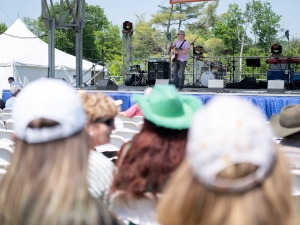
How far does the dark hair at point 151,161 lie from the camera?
Result: 6.26 feet

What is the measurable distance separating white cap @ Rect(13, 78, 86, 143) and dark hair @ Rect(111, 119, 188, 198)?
0.57 metres

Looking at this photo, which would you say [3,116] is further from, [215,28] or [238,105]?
[215,28]

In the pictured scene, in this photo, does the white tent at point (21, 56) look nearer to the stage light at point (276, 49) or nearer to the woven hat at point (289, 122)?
the stage light at point (276, 49)

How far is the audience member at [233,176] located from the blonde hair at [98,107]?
1.68m

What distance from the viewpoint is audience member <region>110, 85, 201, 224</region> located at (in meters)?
1.90

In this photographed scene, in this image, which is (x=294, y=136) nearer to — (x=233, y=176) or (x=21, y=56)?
(x=233, y=176)

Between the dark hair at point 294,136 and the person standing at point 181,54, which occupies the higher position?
the person standing at point 181,54

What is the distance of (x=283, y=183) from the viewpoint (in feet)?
3.49

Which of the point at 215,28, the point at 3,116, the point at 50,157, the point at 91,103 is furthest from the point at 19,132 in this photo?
the point at 215,28

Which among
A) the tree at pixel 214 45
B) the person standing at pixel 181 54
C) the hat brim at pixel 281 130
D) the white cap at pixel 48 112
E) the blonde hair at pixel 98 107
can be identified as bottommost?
the hat brim at pixel 281 130

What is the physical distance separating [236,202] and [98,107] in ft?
5.82

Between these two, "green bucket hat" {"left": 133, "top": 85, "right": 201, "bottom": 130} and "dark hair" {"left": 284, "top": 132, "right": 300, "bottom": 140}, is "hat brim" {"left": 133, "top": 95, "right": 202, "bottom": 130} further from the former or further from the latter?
"dark hair" {"left": 284, "top": 132, "right": 300, "bottom": 140}

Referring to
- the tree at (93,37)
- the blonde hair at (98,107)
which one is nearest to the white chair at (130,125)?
the blonde hair at (98,107)

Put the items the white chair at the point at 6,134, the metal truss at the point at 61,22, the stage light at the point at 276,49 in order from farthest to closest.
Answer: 1. the stage light at the point at 276,49
2. the metal truss at the point at 61,22
3. the white chair at the point at 6,134
